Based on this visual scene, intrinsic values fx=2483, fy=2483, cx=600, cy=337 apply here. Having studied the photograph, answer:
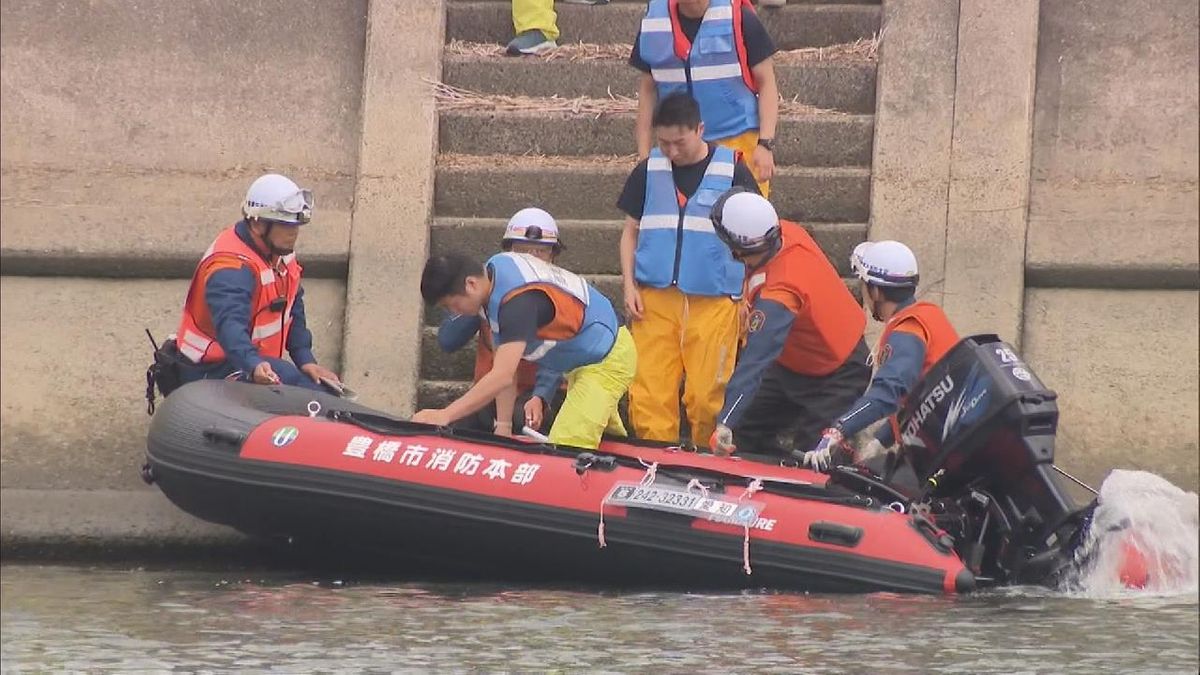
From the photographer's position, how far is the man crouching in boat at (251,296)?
Answer: 895 centimetres

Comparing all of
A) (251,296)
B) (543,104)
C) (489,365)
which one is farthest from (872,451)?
(543,104)

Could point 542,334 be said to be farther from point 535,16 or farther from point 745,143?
point 535,16

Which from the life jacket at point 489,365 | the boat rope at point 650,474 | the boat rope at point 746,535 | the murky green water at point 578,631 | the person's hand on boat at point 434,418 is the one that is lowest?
the murky green water at point 578,631

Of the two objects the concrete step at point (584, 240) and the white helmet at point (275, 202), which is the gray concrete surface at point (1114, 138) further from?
the white helmet at point (275, 202)

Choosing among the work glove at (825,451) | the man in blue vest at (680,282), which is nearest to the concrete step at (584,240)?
the man in blue vest at (680,282)

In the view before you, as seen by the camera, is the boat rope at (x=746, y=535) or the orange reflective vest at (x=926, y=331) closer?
the boat rope at (x=746, y=535)

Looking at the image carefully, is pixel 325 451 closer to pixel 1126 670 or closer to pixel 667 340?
pixel 667 340

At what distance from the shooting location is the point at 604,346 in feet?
28.6

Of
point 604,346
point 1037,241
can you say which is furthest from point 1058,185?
point 604,346

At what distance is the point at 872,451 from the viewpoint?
8648 millimetres

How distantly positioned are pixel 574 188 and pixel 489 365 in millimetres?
1299

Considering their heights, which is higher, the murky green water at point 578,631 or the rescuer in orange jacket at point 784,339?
the rescuer in orange jacket at point 784,339

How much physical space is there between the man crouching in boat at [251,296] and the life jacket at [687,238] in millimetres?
1278

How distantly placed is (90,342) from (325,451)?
2.11m
